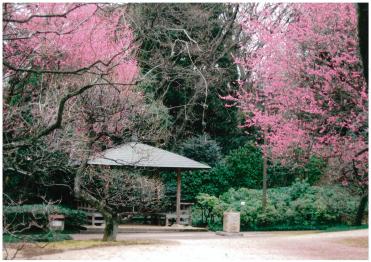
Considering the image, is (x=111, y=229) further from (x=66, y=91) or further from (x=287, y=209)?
(x=287, y=209)

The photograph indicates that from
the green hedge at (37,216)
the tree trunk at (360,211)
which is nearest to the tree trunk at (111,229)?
the green hedge at (37,216)

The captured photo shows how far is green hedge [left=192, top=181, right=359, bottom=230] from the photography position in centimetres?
1748

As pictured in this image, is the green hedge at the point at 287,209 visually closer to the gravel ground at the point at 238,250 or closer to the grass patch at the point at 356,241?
the gravel ground at the point at 238,250

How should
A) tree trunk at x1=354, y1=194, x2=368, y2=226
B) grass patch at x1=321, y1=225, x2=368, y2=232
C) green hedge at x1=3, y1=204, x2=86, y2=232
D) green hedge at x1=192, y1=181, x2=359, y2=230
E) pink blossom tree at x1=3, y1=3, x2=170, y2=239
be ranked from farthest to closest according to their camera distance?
green hedge at x1=192, y1=181, x2=359, y2=230 < tree trunk at x1=354, y1=194, x2=368, y2=226 < grass patch at x1=321, y1=225, x2=368, y2=232 < green hedge at x1=3, y1=204, x2=86, y2=232 < pink blossom tree at x1=3, y1=3, x2=170, y2=239

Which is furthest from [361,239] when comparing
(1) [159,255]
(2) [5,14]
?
(2) [5,14]

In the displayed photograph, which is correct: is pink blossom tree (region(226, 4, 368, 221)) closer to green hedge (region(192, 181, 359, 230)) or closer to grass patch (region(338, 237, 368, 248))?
grass patch (region(338, 237, 368, 248))

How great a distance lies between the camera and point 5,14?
19.2 ft

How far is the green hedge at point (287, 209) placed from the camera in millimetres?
17484

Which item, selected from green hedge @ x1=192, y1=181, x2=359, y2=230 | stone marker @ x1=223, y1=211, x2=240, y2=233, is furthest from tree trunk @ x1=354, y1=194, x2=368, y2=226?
stone marker @ x1=223, y1=211, x2=240, y2=233

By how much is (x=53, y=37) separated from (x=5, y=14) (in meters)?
7.02

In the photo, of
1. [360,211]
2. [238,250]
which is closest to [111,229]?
[238,250]

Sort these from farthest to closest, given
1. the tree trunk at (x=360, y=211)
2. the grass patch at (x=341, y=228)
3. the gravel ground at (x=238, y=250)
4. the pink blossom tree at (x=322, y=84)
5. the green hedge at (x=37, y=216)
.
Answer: the tree trunk at (x=360, y=211), the grass patch at (x=341, y=228), the green hedge at (x=37, y=216), the pink blossom tree at (x=322, y=84), the gravel ground at (x=238, y=250)

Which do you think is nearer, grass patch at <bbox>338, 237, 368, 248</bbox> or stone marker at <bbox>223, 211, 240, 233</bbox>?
grass patch at <bbox>338, 237, 368, 248</bbox>

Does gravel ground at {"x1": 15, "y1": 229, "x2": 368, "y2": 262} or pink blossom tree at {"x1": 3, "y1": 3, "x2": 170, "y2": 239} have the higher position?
pink blossom tree at {"x1": 3, "y1": 3, "x2": 170, "y2": 239}
